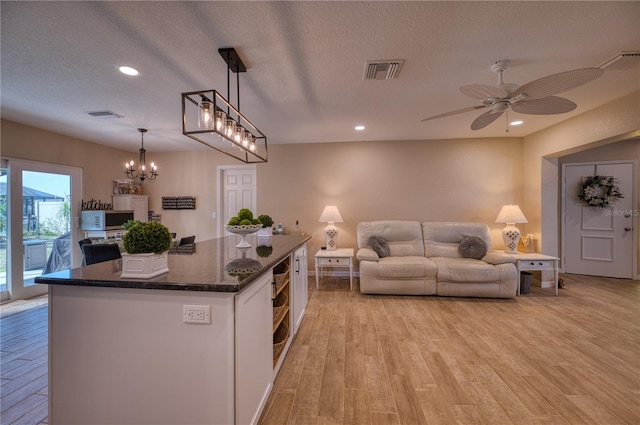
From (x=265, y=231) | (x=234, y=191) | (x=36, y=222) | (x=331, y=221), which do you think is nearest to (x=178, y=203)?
(x=234, y=191)

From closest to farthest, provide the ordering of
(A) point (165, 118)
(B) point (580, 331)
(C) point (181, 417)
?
(C) point (181, 417), (B) point (580, 331), (A) point (165, 118)

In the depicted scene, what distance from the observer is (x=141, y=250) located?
50.4 inches

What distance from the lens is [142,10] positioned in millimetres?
1609

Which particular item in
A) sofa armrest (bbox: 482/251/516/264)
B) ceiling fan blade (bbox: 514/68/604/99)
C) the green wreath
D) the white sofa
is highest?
ceiling fan blade (bbox: 514/68/604/99)

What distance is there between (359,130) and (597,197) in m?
4.44

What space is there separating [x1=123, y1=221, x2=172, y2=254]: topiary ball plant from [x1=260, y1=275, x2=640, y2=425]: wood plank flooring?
1.22 meters

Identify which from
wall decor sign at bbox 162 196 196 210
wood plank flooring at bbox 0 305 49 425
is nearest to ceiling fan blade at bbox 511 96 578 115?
wood plank flooring at bbox 0 305 49 425

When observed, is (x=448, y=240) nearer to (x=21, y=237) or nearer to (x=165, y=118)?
(x=165, y=118)

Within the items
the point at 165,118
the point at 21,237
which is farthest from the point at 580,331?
the point at 21,237

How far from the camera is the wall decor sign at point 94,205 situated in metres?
4.53

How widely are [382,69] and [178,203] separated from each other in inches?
190

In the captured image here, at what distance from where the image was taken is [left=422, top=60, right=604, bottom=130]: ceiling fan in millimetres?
1683

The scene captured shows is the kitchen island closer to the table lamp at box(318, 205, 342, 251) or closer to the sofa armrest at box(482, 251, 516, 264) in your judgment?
the table lamp at box(318, 205, 342, 251)

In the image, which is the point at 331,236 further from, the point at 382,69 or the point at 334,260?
the point at 382,69
